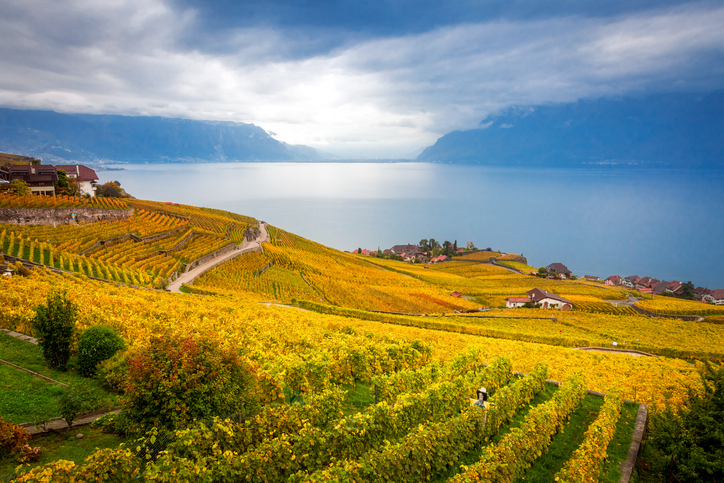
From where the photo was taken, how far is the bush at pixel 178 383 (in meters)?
8.61

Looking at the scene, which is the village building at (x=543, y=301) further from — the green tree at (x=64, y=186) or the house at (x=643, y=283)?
the green tree at (x=64, y=186)

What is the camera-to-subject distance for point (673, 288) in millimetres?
101688

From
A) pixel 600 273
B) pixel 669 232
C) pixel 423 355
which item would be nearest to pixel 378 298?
pixel 423 355

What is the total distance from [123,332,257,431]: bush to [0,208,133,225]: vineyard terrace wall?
53.6 metres

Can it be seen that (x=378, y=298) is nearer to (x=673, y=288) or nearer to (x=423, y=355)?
(x=423, y=355)


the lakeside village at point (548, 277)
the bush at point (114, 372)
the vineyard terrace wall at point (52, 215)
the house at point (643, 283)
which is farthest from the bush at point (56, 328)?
the house at point (643, 283)

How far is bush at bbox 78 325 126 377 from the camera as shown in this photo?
12656 millimetres

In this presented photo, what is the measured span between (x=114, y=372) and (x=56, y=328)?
338cm

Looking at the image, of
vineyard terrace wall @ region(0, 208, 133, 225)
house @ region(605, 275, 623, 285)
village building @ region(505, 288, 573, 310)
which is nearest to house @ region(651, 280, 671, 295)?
house @ region(605, 275, 623, 285)

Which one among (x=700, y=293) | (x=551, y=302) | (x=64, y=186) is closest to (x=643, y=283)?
(x=700, y=293)

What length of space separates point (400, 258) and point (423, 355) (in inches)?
3962

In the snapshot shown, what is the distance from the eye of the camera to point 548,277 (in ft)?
310

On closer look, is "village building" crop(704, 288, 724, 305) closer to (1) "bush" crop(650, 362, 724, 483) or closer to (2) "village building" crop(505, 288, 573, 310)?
(2) "village building" crop(505, 288, 573, 310)

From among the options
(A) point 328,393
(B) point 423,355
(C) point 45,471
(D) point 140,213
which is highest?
(D) point 140,213
